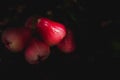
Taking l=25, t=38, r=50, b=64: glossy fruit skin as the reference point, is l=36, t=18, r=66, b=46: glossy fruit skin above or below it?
above

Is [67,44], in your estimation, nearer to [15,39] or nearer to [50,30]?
[50,30]

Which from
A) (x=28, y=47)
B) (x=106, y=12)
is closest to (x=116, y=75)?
(x=106, y=12)

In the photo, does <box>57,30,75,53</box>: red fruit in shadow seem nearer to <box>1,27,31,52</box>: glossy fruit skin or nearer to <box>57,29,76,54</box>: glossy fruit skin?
<box>57,29,76,54</box>: glossy fruit skin

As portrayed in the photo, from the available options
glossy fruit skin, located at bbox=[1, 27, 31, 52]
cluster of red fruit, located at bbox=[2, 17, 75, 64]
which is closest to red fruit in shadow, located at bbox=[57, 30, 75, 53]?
cluster of red fruit, located at bbox=[2, 17, 75, 64]

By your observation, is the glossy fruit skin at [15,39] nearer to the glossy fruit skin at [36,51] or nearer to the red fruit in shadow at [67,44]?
the glossy fruit skin at [36,51]

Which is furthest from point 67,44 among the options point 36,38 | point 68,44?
point 36,38

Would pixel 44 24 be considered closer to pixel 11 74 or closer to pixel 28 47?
pixel 28 47
